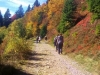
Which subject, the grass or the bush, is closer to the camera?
the grass

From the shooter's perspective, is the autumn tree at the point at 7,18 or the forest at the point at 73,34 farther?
the autumn tree at the point at 7,18

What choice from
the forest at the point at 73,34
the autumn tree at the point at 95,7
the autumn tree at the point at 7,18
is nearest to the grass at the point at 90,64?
the forest at the point at 73,34

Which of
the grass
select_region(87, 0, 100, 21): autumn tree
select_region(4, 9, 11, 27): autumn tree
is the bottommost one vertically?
the grass

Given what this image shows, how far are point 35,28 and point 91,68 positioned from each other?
9540cm

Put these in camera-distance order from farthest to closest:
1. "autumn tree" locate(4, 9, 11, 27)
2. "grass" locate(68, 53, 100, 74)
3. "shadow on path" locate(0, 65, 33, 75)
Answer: "autumn tree" locate(4, 9, 11, 27) → "grass" locate(68, 53, 100, 74) → "shadow on path" locate(0, 65, 33, 75)

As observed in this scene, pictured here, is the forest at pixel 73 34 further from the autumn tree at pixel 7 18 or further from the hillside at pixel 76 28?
the autumn tree at pixel 7 18

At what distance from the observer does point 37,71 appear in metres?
14.0

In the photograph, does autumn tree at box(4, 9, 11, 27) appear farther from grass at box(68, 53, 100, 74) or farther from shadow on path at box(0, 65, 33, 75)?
shadow on path at box(0, 65, 33, 75)

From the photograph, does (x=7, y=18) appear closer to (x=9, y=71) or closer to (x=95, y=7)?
(x=95, y=7)

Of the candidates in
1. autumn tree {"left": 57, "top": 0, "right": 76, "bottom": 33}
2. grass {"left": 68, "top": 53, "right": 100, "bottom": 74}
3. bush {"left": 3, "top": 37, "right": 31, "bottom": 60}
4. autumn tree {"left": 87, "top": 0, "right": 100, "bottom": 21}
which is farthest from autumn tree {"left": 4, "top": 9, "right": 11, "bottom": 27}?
grass {"left": 68, "top": 53, "right": 100, "bottom": 74}

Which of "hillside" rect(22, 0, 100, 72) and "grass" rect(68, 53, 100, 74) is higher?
"hillside" rect(22, 0, 100, 72)

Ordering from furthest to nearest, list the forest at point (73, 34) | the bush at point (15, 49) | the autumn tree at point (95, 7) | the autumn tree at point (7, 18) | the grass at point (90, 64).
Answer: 1. the autumn tree at point (7, 18)
2. the autumn tree at point (95, 7)
3. the forest at point (73, 34)
4. the bush at point (15, 49)
5. the grass at point (90, 64)

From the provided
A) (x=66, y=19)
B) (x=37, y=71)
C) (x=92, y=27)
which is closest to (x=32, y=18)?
(x=66, y=19)

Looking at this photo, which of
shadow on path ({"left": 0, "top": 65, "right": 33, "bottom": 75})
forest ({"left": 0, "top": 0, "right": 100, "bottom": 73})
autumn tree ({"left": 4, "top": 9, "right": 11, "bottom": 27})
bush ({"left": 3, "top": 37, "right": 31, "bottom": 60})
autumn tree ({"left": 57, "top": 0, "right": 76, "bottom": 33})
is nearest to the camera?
shadow on path ({"left": 0, "top": 65, "right": 33, "bottom": 75})
